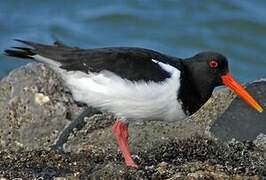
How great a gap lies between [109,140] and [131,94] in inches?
46.4

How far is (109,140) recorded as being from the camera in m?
7.48

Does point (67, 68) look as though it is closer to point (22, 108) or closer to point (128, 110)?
point (128, 110)

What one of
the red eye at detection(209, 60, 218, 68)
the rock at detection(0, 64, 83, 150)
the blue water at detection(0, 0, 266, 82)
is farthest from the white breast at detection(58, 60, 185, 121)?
the blue water at detection(0, 0, 266, 82)

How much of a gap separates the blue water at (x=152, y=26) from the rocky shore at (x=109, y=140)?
18.0ft

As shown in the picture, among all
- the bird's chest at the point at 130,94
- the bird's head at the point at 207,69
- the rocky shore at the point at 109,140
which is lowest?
the rocky shore at the point at 109,140

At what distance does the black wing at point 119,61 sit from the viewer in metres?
6.47

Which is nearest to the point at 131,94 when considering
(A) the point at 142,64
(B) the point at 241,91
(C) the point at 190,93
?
(A) the point at 142,64

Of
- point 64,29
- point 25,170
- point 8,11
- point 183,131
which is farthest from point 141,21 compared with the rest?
point 25,170

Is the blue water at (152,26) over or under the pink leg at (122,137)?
over

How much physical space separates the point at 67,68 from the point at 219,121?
1542mm

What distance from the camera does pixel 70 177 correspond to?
6.06 m

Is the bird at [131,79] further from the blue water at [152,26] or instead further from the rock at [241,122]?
the blue water at [152,26]

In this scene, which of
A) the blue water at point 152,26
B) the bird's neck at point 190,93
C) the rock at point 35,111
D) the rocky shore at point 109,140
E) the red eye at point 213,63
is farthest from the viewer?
the blue water at point 152,26

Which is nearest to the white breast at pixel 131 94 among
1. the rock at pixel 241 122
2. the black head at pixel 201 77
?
the black head at pixel 201 77
